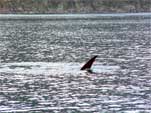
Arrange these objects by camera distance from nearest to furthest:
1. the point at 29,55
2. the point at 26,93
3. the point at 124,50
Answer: the point at 26,93, the point at 29,55, the point at 124,50

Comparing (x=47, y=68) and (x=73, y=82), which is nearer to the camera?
(x=73, y=82)

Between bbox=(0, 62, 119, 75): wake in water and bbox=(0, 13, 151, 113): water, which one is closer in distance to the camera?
bbox=(0, 13, 151, 113): water

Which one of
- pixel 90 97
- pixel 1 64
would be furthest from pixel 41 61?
pixel 90 97

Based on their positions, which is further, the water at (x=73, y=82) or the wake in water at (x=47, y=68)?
the wake in water at (x=47, y=68)

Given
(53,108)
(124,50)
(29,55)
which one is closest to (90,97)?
(53,108)

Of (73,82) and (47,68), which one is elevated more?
(73,82)

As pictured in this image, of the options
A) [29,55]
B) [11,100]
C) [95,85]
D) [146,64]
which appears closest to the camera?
[11,100]

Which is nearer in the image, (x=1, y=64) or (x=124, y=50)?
(x=1, y=64)

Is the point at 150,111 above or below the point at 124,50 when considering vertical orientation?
above

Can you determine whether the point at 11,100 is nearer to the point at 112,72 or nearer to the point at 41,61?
the point at 112,72

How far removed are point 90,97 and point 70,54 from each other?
45.1m

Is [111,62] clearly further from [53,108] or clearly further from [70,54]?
[53,108]

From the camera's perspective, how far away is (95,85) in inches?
2557

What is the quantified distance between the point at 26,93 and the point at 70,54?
140 ft
